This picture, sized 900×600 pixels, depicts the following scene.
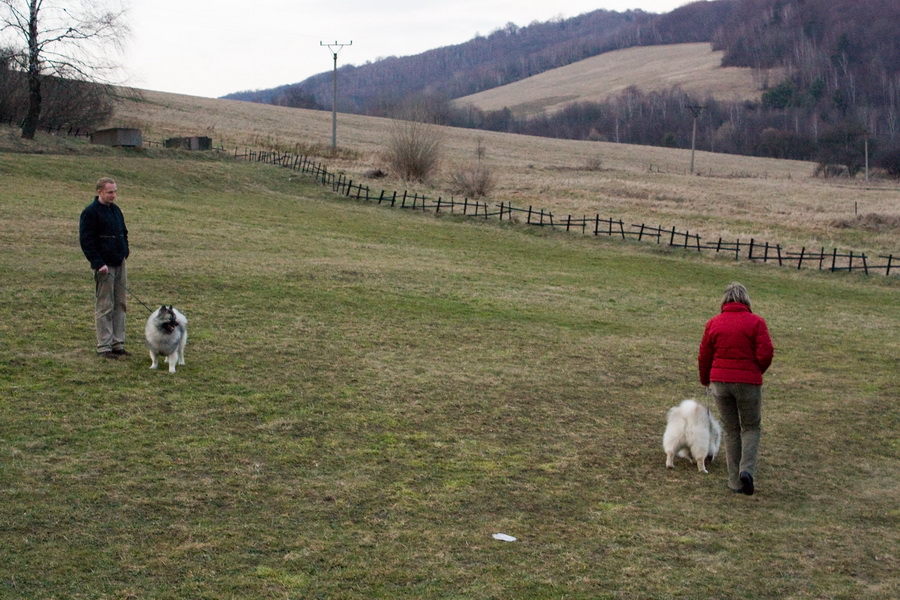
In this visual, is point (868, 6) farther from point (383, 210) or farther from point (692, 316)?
point (692, 316)

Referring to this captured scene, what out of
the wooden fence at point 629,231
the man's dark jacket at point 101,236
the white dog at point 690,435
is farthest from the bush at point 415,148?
the white dog at point 690,435

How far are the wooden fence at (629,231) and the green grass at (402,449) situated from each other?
1189cm

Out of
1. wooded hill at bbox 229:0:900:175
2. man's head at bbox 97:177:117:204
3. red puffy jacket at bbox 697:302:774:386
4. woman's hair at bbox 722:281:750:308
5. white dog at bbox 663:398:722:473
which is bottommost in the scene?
→ white dog at bbox 663:398:722:473

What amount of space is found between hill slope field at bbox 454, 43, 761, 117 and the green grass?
139 m

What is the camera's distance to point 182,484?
7.16 meters

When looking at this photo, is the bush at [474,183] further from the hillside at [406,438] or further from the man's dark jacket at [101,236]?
the man's dark jacket at [101,236]

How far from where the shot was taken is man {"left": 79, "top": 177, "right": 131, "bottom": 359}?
33.6 ft

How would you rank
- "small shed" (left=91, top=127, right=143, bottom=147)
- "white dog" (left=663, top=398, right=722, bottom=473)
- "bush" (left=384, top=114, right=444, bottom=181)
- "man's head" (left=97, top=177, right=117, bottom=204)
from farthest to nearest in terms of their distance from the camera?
"bush" (left=384, top=114, right=444, bottom=181) < "small shed" (left=91, top=127, right=143, bottom=147) < "man's head" (left=97, top=177, right=117, bottom=204) < "white dog" (left=663, top=398, right=722, bottom=473)

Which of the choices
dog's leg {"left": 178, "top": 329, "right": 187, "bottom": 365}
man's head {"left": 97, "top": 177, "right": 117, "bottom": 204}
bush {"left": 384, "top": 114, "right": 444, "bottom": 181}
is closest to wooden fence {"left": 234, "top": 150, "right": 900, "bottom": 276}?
bush {"left": 384, "top": 114, "right": 444, "bottom": 181}

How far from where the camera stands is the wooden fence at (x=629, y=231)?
31281 mm

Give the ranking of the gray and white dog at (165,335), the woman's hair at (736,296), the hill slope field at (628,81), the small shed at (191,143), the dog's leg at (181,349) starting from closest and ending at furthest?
the woman's hair at (736,296)
the gray and white dog at (165,335)
the dog's leg at (181,349)
the small shed at (191,143)
the hill slope field at (628,81)

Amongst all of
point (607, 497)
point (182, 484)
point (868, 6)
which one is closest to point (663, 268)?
point (607, 497)

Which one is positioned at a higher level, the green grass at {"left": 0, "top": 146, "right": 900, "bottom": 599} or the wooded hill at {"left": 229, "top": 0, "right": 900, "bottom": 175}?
the wooded hill at {"left": 229, "top": 0, "right": 900, "bottom": 175}

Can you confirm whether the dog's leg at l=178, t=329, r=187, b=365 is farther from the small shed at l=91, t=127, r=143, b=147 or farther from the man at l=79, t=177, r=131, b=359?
the small shed at l=91, t=127, r=143, b=147
